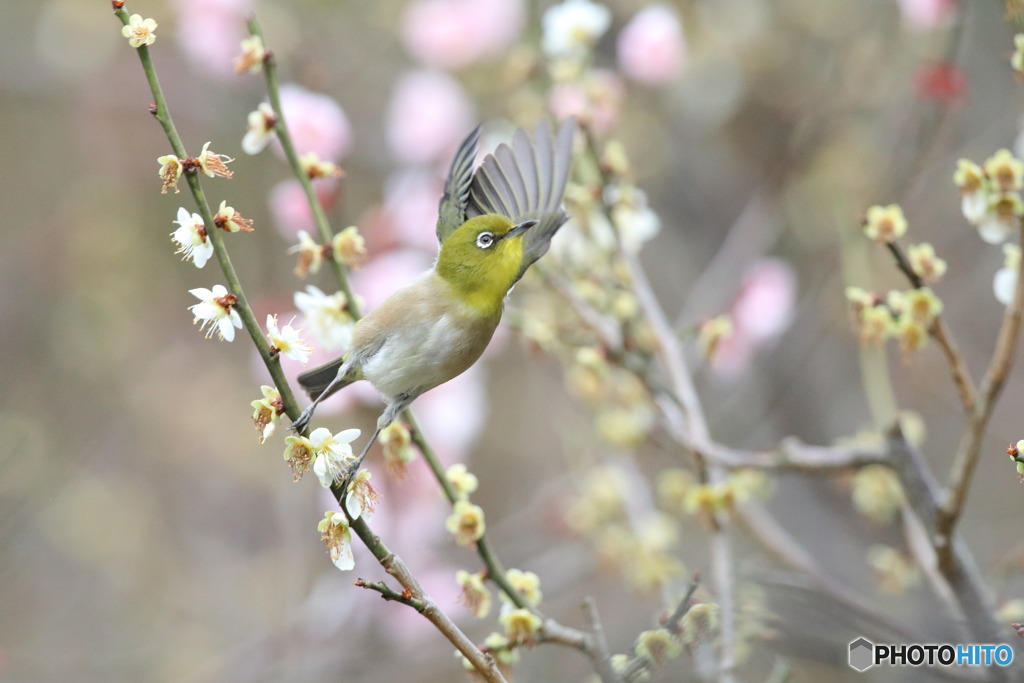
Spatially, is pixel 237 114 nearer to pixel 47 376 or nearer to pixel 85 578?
pixel 47 376

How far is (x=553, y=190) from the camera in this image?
1.78 m

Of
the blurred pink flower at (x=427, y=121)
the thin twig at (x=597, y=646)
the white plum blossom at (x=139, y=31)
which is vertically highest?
the blurred pink flower at (x=427, y=121)

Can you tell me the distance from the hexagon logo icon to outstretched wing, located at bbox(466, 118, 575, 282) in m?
0.90

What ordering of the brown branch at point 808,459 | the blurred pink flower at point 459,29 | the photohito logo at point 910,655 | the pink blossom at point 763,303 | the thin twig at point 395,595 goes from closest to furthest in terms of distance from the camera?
the thin twig at point 395,595
the photohito logo at point 910,655
the brown branch at point 808,459
the pink blossom at point 763,303
the blurred pink flower at point 459,29

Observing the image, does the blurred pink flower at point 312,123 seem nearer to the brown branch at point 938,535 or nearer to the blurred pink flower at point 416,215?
Result: the blurred pink flower at point 416,215

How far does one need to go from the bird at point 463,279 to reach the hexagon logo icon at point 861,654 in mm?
771

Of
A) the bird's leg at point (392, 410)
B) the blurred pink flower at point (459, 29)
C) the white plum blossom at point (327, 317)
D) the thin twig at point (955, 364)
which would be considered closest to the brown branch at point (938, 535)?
the thin twig at point (955, 364)

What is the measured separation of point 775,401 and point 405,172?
161cm

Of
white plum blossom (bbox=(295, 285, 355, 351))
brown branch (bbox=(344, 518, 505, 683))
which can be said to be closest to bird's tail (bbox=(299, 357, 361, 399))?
white plum blossom (bbox=(295, 285, 355, 351))

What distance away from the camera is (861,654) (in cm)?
156

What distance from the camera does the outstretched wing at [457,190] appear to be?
5.77 ft

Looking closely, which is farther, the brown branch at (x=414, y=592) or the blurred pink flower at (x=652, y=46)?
the blurred pink flower at (x=652, y=46)

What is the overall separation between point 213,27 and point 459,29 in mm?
898

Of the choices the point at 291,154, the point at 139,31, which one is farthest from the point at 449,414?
the point at 139,31
